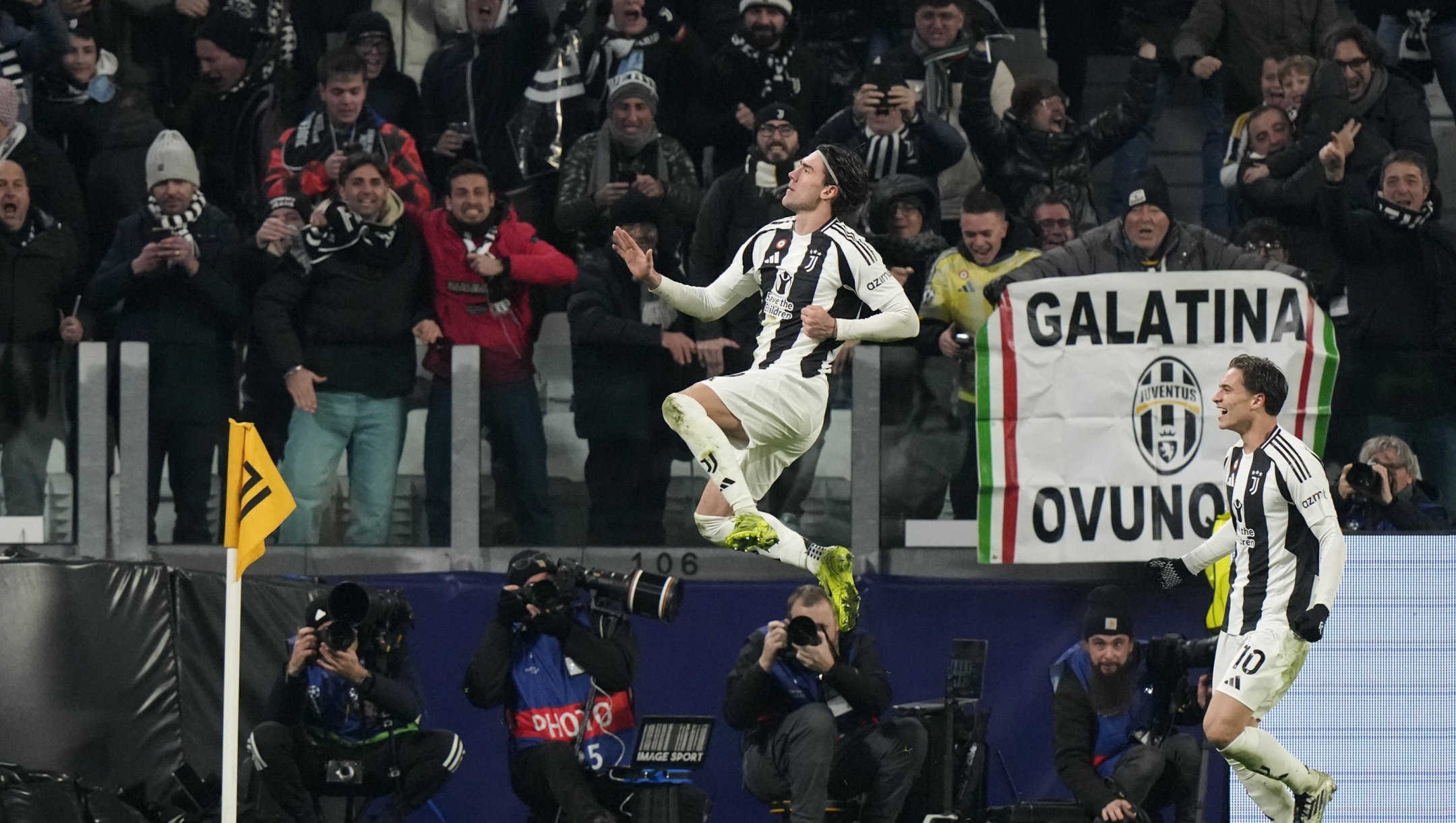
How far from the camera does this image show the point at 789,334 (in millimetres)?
9625

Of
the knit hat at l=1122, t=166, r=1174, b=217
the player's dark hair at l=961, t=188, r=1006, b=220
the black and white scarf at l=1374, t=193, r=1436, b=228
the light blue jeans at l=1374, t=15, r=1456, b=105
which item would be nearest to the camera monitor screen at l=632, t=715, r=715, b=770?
the player's dark hair at l=961, t=188, r=1006, b=220

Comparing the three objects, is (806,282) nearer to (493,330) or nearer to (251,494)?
(251,494)

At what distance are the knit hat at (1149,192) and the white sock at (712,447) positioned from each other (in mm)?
4090

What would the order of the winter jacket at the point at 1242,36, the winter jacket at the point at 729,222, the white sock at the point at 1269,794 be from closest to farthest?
the white sock at the point at 1269,794 → the winter jacket at the point at 729,222 → the winter jacket at the point at 1242,36

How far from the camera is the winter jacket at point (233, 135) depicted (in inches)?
546

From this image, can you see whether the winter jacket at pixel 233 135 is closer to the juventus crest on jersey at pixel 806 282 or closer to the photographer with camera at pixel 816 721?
the photographer with camera at pixel 816 721

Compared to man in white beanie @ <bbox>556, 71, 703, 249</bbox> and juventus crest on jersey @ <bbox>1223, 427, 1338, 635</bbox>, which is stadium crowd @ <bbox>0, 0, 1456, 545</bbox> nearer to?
man in white beanie @ <bbox>556, 71, 703, 249</bbox>

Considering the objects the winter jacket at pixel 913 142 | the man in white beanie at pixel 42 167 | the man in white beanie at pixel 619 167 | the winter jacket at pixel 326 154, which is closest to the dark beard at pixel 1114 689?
the winter jacket at pixel 913 142

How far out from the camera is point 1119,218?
1265 centimetres

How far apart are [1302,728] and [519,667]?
4.36m

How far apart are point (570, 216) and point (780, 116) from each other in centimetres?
138

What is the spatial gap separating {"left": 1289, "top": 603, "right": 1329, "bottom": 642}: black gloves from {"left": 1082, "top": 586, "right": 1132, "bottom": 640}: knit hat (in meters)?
1.89

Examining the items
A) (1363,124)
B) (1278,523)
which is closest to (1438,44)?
(1363,124)

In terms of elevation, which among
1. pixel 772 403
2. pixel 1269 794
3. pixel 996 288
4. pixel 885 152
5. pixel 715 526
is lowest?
pixel 1269 794
